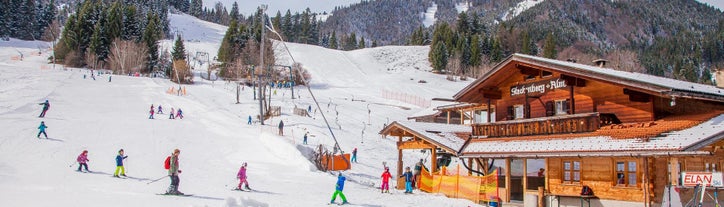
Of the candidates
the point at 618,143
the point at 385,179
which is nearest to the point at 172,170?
the point at 385,179

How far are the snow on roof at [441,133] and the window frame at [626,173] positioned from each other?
22.0 ft

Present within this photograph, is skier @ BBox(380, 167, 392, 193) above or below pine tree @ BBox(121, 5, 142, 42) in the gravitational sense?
below

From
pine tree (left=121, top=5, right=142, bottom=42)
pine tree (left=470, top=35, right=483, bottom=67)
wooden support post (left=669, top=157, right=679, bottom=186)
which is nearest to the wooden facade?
wooden support post (left=669, top=157, right=679, bottom=186)

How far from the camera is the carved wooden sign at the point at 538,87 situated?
2108 cm

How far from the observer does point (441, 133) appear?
85.9 feet

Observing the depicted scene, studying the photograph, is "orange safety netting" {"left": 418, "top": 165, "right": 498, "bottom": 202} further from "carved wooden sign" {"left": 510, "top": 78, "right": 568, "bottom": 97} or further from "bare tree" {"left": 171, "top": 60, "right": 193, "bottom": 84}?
"bare tree" {"left": 171, "top": 60, "right": 193, "bottom": 84}

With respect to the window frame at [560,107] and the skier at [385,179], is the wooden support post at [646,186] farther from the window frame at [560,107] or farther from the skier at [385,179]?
the skier at [385,179]

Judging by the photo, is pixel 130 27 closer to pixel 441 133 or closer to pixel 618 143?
pixel 441 133

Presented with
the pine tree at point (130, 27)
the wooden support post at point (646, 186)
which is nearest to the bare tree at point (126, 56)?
the pine tree at point (130, 27)

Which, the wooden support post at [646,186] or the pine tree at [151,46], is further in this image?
the pine tree at [151,46]

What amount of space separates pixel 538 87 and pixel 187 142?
70.9 feet

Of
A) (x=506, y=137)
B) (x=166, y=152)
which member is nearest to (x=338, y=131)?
(x=166, y=152)

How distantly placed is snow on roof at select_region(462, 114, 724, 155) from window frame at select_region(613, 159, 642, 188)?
1301 millimetres

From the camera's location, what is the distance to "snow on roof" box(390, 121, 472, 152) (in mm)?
24453
